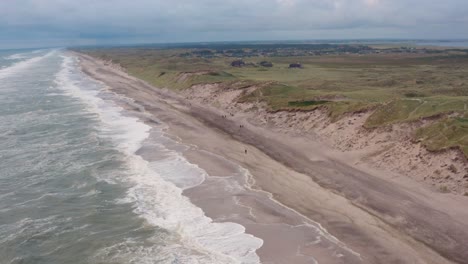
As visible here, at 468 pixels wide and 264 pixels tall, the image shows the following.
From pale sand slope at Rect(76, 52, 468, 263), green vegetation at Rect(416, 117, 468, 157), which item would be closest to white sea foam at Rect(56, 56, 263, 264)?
pale sand slope at Rect(76, 52, 468, 263)

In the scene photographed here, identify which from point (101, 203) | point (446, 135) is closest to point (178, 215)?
point (101, 203)

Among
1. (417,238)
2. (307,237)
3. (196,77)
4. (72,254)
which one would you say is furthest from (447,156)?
(196,77)

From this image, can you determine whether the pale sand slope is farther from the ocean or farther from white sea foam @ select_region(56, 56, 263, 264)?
the ocean

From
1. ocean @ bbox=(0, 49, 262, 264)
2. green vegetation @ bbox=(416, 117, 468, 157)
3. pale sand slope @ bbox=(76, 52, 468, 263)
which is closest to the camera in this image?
ocean @ bbox=(0, 49, 262, 264)

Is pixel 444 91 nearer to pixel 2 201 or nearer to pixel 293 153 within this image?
pixel 293 153

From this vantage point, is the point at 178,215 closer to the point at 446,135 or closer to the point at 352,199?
the point at 352,199
